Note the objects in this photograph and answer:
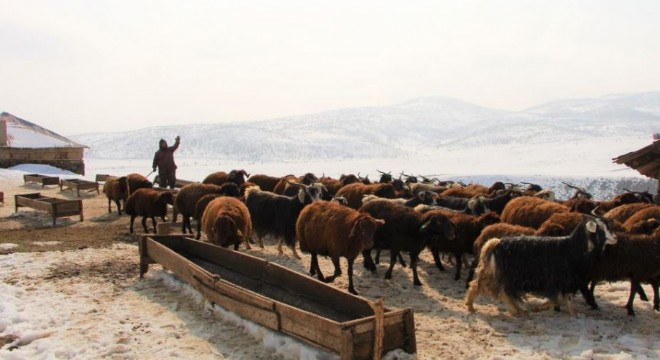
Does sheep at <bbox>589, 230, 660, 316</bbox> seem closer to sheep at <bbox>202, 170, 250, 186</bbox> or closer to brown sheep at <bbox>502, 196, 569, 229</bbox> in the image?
brown sheep at <bbox>502, 196, 569, 229</bbox>

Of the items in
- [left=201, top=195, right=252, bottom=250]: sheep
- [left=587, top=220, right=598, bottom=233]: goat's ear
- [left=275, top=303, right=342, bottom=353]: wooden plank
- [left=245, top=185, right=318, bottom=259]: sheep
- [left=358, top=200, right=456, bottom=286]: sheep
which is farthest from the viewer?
[left=245, top=185, right=318, bottom=259]: sheep

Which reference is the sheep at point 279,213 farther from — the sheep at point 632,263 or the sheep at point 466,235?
the sheep at point 632,263

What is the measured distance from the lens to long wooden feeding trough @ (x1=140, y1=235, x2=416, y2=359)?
494 centimetres

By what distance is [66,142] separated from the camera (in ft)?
120

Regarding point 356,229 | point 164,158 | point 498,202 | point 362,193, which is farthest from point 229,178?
point 356,229

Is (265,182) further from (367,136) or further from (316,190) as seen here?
(367,136)

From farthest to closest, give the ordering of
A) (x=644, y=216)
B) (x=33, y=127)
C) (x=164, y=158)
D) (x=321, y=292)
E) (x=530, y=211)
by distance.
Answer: (x=33, y=127) < (x=164, y=158) < (x=530, y=211) < (x=644, y=216) < (x=321, y=292)

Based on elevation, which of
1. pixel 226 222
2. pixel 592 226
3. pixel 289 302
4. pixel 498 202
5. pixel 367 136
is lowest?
pixel 289 302

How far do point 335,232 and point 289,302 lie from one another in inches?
67.8

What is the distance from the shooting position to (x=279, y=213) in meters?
11.2

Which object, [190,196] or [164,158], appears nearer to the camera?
[190,196]

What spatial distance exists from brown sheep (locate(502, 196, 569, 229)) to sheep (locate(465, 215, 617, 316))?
8.67 ft

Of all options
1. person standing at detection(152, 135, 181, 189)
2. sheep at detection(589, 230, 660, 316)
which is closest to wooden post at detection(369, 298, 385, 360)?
sheep at detection(589, 230, 660, 316)

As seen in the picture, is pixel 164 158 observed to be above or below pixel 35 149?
below
